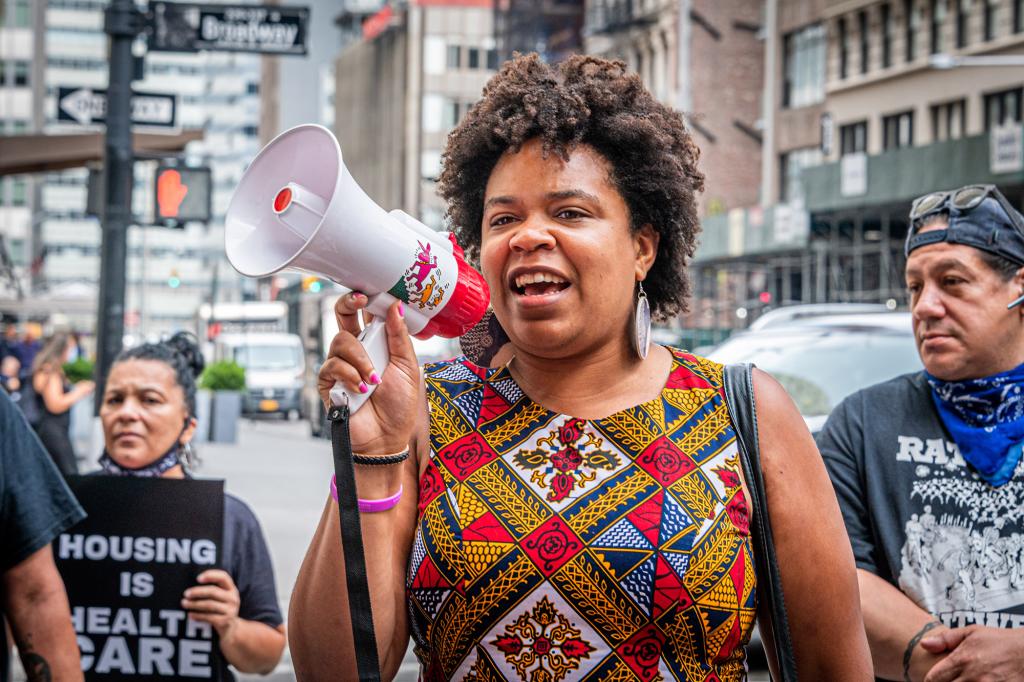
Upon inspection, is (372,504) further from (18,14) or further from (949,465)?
(18,14)

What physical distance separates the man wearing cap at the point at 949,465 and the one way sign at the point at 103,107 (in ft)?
25.7

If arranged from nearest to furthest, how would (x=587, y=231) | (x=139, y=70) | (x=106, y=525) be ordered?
1. (x=587, y=231)
2. (x=106, y=525)
3. (x=139, y=70)

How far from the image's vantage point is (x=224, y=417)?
2577cm

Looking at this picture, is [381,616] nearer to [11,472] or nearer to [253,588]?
[11,472]

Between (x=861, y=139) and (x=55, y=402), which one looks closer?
(x=55, y=402)

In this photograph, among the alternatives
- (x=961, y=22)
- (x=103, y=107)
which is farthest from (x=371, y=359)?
(x=961, y=22)

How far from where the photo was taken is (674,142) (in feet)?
9.82

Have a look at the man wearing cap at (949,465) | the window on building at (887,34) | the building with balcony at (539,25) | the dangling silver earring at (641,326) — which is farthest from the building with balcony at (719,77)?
the dangling silver earring at (641,326)

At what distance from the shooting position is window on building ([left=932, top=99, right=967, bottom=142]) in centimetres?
3725

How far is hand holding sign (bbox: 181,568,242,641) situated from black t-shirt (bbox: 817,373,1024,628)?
166 centimetres

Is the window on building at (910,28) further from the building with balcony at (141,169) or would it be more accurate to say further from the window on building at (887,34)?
the building with balcony at (141,169)

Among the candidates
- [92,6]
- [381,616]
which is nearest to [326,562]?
[381,616]

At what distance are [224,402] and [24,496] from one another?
23.0m

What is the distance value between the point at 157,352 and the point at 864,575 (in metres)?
2.42
